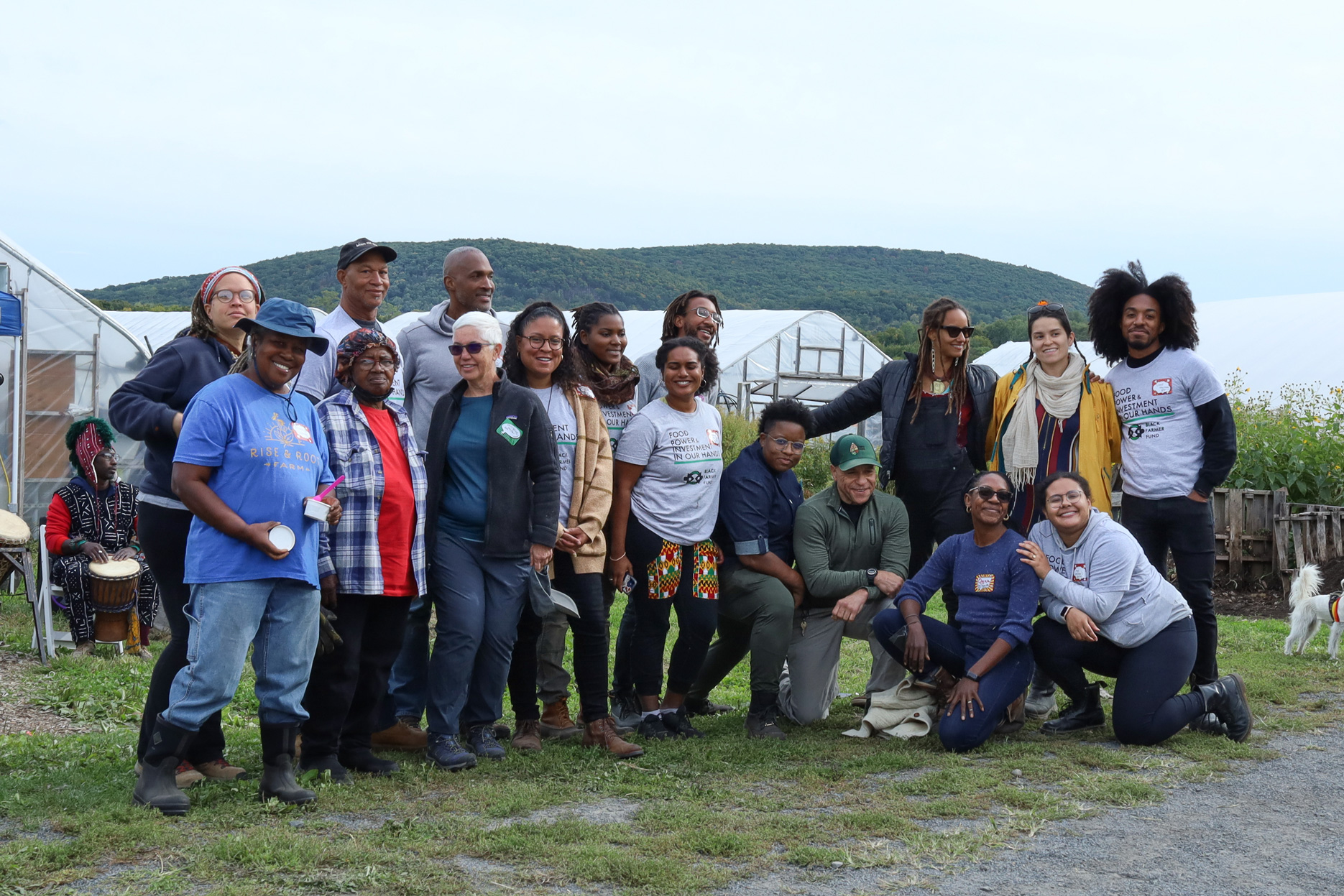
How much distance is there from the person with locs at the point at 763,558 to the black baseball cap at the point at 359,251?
1851 mm

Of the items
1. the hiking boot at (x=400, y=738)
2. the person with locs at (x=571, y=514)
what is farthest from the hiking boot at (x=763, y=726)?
the hiking boot at (x=400, y=738)

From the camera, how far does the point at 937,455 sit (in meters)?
5.59

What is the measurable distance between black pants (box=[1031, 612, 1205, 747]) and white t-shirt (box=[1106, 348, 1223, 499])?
0.69 metres

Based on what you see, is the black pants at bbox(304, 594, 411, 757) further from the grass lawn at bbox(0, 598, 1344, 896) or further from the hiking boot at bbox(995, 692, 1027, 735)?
the hiking boot at bbox(995, 692, 1027, 735)

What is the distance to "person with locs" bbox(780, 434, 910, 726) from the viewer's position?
17.8 ft

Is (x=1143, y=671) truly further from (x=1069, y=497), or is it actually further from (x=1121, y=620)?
(x=1069, y=497)

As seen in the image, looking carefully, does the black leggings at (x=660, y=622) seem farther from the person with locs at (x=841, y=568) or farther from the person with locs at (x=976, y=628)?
the person with locs at (x=976, y=628)

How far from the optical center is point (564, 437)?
4.95 metres

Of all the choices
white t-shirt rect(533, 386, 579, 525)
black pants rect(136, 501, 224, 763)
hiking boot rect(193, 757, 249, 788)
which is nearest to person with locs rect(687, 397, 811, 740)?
white t-shirt rect(533, 386, 579, 525)

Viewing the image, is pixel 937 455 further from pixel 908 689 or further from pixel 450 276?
pixel 450 276

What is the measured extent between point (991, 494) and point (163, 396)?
11.2 ft

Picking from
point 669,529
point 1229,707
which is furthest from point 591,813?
point 1229,707

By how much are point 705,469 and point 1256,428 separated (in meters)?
10.2

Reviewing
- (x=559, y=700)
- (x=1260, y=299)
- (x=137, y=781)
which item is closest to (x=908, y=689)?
(x=559, y=700)
